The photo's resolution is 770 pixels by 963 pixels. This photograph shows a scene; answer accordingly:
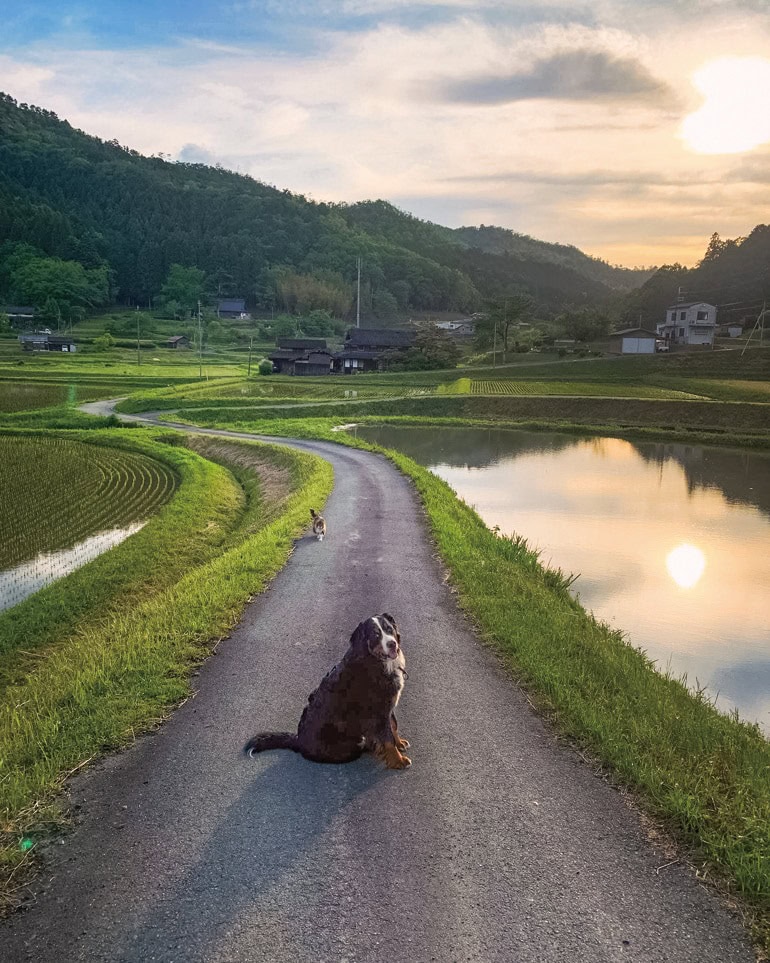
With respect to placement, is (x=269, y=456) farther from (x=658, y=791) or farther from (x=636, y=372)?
(x=636, y=372)

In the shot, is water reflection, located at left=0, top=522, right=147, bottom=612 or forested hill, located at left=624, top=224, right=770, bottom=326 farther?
forested hill, located at left=624, top=224, right=770, bottom=326

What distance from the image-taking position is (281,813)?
5027mm

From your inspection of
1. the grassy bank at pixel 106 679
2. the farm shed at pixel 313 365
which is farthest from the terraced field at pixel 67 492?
the farm shed at pixel 313 365

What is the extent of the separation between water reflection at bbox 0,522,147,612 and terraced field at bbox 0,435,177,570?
36 cm

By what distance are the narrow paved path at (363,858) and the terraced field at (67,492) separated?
36.6 ft

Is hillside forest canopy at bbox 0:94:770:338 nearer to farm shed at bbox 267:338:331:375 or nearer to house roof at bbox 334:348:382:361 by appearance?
house roof at bbox 334:348:382:361

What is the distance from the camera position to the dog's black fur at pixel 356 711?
539cm

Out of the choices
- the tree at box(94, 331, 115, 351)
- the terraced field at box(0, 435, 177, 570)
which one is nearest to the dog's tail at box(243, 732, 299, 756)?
the terraced field at box(0, 435, 177, 570)

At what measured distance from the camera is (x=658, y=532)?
17.4 meters

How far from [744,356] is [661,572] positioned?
2029 inches

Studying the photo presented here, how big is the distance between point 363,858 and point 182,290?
4771 inches

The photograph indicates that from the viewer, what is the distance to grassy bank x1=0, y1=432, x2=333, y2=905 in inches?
200

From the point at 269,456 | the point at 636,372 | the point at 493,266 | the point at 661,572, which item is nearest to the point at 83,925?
the point at 661,572

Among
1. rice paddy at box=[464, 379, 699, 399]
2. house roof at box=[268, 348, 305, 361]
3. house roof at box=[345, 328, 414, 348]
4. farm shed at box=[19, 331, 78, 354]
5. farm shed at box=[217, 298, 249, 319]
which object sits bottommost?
rice paddy at box=[464, 379, 699, 399]
